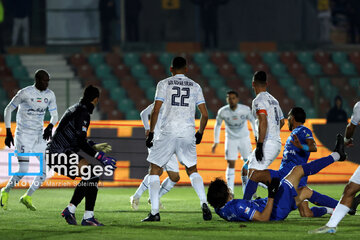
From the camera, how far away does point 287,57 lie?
24.1 m

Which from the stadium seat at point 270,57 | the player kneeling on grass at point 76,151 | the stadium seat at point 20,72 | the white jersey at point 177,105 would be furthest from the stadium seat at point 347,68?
the player kneeling on grass at point 76,151

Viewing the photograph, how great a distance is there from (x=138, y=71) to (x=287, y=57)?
14.2 ft

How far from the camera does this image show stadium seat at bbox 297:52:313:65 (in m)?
24.0

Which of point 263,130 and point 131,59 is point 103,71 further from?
point 263,130

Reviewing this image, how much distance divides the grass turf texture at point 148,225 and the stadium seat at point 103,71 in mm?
10774

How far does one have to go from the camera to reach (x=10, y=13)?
26938 mm

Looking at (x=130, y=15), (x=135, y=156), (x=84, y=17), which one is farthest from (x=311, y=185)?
(x=84, y=17)

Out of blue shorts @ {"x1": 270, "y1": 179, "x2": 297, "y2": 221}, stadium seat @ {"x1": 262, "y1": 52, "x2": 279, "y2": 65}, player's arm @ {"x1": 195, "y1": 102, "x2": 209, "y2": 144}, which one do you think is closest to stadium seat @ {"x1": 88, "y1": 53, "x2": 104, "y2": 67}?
stadium seat @ {"x1": 262, "y1": 52, "x2": 279, "y2": 65}

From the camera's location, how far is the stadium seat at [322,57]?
24.1m

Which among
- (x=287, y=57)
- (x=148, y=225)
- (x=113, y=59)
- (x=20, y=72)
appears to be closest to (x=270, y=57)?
(x=287, y=57)

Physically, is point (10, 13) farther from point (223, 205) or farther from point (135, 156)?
point (223, 205)

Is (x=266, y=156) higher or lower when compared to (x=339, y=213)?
higher

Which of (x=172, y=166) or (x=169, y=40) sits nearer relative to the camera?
(x=172, y=166)

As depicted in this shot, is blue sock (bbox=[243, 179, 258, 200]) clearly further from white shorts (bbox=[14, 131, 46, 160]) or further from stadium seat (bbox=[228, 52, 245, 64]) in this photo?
stadium seat (bbox=[228, 52, 245, 64])
